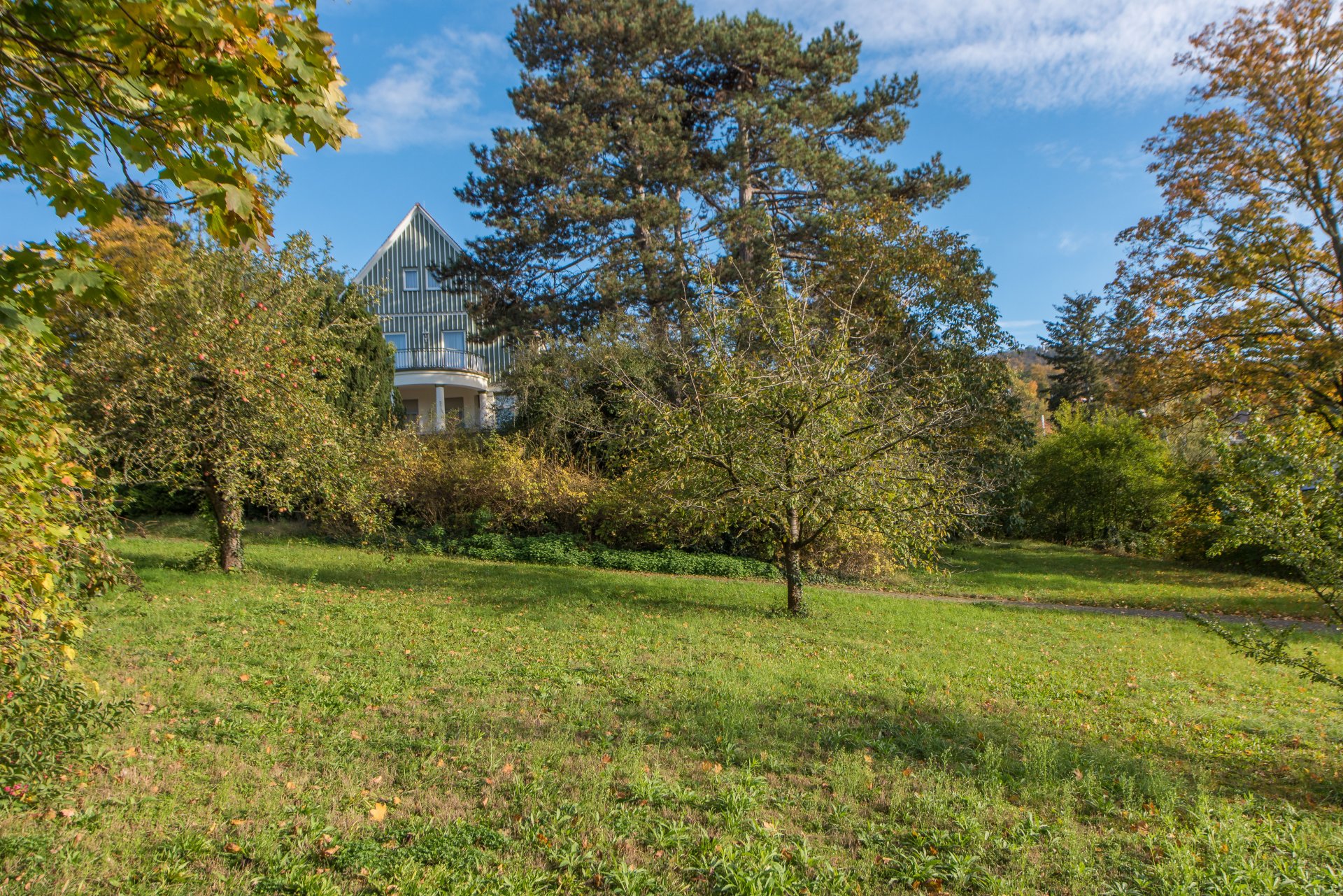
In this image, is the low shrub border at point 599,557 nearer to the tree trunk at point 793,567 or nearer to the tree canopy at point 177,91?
the tree trunk at point 793,567

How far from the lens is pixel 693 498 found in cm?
1112

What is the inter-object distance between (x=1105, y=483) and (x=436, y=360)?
85.7 ft

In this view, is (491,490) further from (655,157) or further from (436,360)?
(436,360)

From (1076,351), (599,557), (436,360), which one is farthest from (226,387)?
(1076,351)

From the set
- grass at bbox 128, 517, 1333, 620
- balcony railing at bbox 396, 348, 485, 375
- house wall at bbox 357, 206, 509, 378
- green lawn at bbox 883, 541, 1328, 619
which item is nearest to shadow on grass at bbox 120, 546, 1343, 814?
green lawn at bbox 883, 541, 1328, 619

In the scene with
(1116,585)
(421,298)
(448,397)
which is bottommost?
(1116,585)

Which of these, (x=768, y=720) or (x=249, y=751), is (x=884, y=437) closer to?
(x=768, y=720)

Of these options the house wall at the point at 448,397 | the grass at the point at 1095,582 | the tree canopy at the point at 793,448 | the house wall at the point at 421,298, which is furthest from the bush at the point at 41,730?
the house wall at the point at 421,298

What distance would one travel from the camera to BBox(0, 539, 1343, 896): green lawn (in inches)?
142

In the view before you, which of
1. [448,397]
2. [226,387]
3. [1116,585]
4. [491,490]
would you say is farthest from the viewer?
[448,397]

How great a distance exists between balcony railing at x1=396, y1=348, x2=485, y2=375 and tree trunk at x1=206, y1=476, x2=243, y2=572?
770 inches

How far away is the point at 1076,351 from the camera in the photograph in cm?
4372

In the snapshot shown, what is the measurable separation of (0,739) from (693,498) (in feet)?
27.2

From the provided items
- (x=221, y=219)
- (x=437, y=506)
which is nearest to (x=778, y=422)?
(x=221, y=219)
